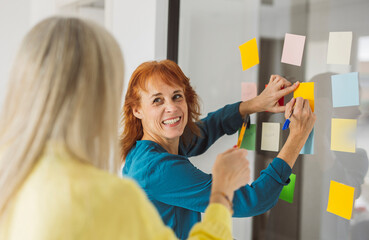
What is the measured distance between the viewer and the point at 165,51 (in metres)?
2.05

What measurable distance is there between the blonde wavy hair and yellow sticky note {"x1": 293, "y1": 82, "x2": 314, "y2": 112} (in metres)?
0.79

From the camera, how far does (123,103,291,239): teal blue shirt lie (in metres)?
1.26

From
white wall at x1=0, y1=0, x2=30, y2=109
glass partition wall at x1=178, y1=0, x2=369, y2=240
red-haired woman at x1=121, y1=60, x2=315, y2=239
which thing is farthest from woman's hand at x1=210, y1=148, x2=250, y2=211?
white wall at x1=0, y1=0, x2=30, y2=109

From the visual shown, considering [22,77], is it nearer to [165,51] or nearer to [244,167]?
[244,167]

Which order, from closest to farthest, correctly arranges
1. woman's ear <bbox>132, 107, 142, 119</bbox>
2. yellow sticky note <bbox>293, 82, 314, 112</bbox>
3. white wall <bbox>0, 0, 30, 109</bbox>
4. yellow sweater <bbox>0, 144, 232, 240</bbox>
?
yellow sweater <bbox>0, 144, 232, 240</bbox> → yellow sticky note <bbox>293, 82, 314, 112</bbox> → woman's ear <bbox>132, 107, 142, 119</bbox> → white wall <bbox>0, 0, 30, 109</bbox>

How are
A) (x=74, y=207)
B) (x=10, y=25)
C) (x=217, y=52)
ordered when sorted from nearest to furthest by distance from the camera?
(x=74, y=207) → (x=217, y=52) → (x=10, y=25)

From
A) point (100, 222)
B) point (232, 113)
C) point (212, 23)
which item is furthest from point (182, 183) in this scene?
point (212, 23)

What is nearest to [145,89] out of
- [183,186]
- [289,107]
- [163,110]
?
[163,110]

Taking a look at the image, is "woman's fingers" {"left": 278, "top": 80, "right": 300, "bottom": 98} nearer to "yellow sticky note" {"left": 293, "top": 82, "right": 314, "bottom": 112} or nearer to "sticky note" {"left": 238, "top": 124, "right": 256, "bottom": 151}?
"yellow sticky note" {"left": 293, "top": 82, "right": 314, "bottom": 112}

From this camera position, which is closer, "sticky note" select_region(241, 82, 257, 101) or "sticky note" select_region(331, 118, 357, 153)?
"sticky note" select_region(331, 118, 357, 153)

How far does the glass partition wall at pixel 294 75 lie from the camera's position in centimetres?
125

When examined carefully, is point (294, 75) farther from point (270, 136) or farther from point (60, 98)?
point (60, 98)

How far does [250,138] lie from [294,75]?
36 cm

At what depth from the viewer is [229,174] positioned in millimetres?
1081
